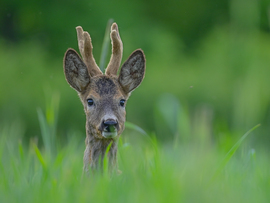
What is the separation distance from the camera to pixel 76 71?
5031mm

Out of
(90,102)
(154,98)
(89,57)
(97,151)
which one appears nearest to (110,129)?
(97,151)

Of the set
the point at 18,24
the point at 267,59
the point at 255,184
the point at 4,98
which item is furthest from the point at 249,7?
the point at 18,24

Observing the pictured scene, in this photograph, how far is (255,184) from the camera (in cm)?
370

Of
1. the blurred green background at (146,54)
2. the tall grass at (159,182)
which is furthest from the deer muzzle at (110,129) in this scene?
the blurred green background at (146,54)

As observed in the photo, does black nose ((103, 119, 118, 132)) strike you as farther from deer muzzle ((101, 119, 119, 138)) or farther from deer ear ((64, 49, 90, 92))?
deer ear ((64, 49, 90, 92))

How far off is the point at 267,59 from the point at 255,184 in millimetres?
7999

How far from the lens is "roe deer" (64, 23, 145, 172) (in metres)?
Result: 4.63

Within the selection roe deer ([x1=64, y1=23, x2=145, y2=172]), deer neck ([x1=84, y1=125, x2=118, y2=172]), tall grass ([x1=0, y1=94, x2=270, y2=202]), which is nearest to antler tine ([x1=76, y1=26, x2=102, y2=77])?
roe deer ([x1=64, y1=23, x2=145, y2=172])

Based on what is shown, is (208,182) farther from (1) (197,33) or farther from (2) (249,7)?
(1) (197,33)

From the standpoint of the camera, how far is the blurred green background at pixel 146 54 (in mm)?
11125

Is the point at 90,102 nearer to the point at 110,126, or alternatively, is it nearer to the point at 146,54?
the point at 110,126

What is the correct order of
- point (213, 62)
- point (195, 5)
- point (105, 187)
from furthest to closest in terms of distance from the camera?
1. point (195, 5)
2. point (213, 62)
3. point (105, 187)

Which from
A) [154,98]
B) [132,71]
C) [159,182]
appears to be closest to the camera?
[159,182]

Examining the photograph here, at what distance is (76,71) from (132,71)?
48 cm
